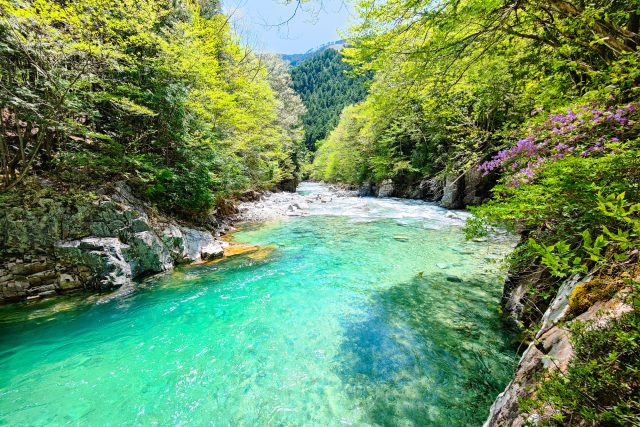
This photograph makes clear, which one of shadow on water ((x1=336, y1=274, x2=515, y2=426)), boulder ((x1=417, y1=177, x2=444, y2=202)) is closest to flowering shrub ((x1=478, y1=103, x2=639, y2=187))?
shadow on water ((x1=336, y1=274, x2=515, y2=426))

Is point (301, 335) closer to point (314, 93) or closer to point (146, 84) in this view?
point (146, 84)

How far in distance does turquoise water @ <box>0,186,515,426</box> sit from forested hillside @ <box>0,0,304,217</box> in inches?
135

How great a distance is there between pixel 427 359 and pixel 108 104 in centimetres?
1125

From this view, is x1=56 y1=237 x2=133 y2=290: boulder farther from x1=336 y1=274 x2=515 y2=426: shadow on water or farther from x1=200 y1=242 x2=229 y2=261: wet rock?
x1=336 y1=274 x2=515 y2=426: shadow on water

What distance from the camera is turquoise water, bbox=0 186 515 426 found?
3143 millimetres

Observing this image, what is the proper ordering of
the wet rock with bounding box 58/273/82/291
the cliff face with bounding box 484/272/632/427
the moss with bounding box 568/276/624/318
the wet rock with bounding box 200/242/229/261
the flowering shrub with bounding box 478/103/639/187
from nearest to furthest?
1. the cliff face with bounding box 484/272/632/427
2. the moss with bounding box 568/276/624/318
3. the flowering shrub with bounding box 478/103/639/187
4. the wet rock with bounding box 58/273/82/291
5. the wet rock with bounding box 200/242/229/261

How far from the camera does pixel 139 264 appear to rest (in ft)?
22.6

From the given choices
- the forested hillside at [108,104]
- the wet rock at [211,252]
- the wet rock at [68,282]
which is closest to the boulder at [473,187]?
the forested hillside at [108,104]

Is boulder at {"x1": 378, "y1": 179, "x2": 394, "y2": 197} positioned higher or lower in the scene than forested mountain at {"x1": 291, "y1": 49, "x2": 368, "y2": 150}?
lower

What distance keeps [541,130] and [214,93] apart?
33.6 ft

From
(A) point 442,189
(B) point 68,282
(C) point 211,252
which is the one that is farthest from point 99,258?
(A) point 442,189

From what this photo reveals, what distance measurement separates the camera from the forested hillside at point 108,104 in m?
5.61

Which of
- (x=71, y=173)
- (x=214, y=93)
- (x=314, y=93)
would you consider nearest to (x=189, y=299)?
(x=71, y=173)

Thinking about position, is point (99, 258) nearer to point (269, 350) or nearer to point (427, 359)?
point (269, 350)
